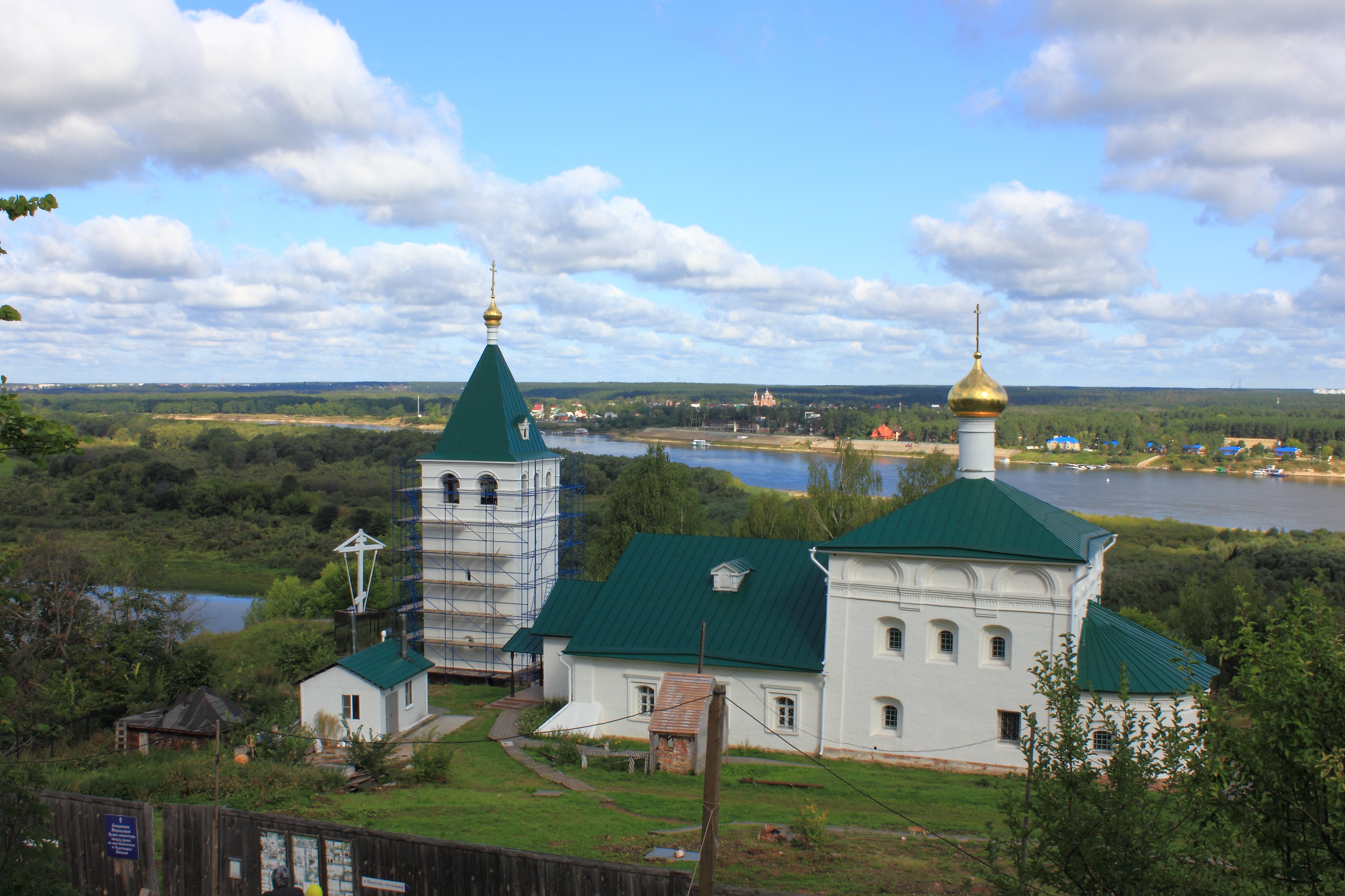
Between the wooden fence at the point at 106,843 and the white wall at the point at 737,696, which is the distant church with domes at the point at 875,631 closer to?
the white wall at the point at 737,696

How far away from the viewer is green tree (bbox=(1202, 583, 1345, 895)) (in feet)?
17.0

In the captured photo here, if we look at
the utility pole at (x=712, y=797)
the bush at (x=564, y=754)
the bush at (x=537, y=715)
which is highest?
the utility pole at (x=712, y=797)

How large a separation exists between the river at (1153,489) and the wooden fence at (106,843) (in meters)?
39.3

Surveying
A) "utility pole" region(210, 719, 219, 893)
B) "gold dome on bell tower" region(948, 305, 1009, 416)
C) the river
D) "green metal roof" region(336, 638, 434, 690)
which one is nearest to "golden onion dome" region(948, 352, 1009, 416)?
"gold dome on bell tower" region(948, 305, 1009, 416)

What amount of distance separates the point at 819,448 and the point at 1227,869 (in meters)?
98.7

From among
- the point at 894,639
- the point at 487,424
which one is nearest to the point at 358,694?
the point at 487,424

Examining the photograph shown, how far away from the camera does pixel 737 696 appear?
16.8 m

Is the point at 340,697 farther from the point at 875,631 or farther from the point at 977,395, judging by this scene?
the point at 977,395

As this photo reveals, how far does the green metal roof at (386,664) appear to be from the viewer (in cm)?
1714

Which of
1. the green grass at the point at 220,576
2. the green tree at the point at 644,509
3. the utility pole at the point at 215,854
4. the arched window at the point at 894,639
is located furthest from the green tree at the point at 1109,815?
the green grass at the point at 220,576

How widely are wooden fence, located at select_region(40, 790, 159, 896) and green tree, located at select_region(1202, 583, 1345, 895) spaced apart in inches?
386

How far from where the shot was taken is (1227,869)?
572 centimetres

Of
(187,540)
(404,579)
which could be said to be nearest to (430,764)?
(404,579)

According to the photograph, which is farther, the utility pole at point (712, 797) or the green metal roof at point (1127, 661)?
the green metal roof at point (1127, 661)
